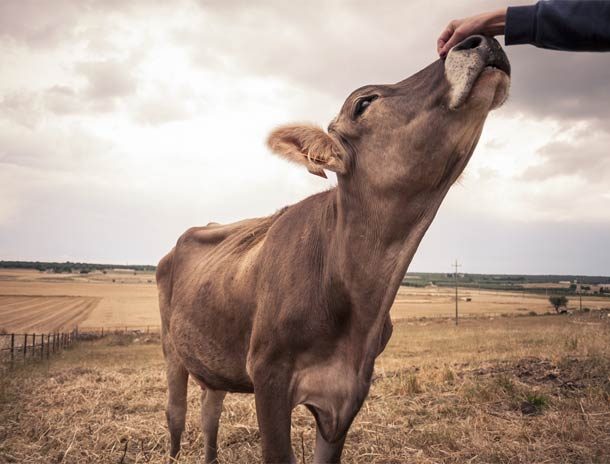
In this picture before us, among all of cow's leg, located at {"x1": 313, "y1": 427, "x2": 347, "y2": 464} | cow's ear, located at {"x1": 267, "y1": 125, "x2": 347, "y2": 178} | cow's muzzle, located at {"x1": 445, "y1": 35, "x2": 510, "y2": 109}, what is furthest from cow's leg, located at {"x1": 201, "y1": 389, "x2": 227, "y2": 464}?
cow's muzzle, located at {"x1": 445, "y1": 35, "x2": 510, "y2": 109}

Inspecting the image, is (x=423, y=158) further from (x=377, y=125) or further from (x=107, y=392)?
(x=107, y=392)

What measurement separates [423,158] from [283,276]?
49.5 inches

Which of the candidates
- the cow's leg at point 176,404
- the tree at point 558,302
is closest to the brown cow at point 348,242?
the cow's leg at point 176,404

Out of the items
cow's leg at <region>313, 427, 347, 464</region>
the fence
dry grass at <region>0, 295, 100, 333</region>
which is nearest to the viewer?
cow's leg at <region>313, 427, 347, 464</region>

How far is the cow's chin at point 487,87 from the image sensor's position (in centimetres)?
223

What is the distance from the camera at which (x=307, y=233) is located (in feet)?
10.6

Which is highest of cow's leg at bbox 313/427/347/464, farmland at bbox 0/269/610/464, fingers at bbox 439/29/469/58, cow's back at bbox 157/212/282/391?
fingers at bbox 439/29/469/58

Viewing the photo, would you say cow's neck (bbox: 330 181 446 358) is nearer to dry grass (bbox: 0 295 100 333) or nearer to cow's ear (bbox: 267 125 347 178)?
cow's ear (bbox: 267 125 347 178)

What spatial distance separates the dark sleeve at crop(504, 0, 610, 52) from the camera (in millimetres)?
1903

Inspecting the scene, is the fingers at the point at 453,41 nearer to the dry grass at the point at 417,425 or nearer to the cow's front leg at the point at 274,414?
the cow's front leg at the point at 274,414

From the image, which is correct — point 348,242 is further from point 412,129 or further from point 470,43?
point 470,43

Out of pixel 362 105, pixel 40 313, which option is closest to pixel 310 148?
pixel 362 105

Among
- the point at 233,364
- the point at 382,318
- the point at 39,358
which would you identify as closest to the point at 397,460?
the point at 233,364

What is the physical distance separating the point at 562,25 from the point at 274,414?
8.45ft
